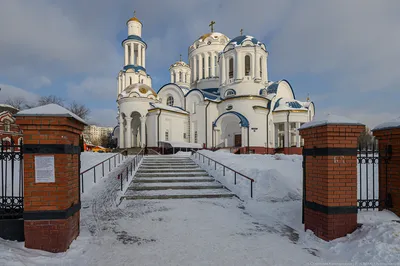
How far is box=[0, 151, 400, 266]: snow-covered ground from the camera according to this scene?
3412 mm

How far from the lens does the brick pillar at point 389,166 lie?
14.9 feet

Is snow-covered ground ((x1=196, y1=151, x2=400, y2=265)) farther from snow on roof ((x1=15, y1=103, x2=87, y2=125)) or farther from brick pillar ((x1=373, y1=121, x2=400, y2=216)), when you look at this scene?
snow on roof ((x1=15, y1=103, x2=87, y2=125))

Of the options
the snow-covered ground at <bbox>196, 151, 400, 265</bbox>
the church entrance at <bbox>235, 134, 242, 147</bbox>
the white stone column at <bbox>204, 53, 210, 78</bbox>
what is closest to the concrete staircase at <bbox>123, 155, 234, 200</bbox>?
the snow-covered ground at <bbox>196, 151, 400, 265</bbox>

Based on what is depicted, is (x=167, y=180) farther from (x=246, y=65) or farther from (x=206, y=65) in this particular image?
(x=206, y=65)

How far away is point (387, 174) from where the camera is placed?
15.6ft

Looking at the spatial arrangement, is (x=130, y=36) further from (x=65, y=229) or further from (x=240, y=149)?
(x=65, y=229)

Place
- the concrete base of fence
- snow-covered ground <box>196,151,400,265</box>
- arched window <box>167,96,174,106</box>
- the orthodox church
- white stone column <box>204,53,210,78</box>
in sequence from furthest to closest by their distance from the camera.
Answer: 1. white stone column <box>204,53,210,78</box>
2. arched window <box>167,96,174,106</box>
3. the orthodox church
4. the concrete base of fence
5. snow-covered ground <box>196,151,400,265</box>

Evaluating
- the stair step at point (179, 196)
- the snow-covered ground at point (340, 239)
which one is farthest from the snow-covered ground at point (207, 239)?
the stair step at point (179, 196)

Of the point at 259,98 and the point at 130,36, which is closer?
the point at 259,98

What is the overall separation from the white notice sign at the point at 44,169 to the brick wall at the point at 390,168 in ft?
19.3

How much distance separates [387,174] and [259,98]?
74.5 ft

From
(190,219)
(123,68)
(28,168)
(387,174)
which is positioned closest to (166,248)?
→ (190,219)

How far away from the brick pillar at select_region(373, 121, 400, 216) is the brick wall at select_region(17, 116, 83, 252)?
574cm

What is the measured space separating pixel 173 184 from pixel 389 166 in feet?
21.3
